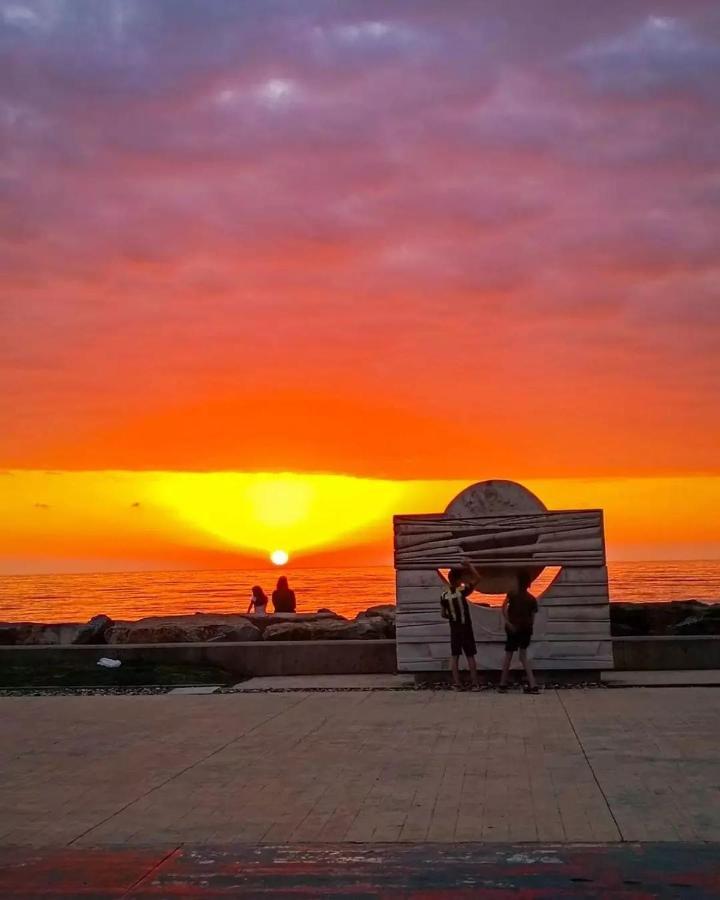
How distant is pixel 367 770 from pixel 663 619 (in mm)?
17623

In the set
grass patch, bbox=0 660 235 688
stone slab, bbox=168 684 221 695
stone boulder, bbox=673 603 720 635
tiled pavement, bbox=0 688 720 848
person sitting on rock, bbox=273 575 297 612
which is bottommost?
tiled pavement, bbox=0 688 720 848

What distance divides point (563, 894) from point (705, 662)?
10845 mm

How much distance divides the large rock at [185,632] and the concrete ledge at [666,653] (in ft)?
22.3

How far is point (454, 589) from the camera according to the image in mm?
14648

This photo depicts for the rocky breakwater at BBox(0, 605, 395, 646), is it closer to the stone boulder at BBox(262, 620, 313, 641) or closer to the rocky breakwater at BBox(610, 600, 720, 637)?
the stone boulder at BBox(262, 620, 313, 641)

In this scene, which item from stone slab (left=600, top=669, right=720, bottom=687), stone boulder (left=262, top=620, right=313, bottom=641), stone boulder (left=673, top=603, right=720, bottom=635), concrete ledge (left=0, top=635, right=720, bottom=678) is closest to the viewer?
stone slab (left=600, top=669, right=720, bottom=687)

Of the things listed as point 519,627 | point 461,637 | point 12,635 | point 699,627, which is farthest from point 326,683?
point 12,635

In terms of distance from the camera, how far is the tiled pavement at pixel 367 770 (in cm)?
734

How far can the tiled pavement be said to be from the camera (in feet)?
24.1

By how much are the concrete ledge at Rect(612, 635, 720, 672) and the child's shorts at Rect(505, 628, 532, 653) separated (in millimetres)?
2380

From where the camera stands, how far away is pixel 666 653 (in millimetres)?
16172

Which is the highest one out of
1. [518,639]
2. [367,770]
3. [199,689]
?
[518,639]

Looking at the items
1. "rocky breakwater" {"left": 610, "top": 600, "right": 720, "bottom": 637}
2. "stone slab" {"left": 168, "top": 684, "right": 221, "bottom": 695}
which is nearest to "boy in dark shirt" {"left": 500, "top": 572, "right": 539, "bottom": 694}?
"stone slab" {"left": 168, "top": 684, "right": 221, "bottom": 695}

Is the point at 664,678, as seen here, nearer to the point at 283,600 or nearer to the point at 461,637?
the point at 461,637
